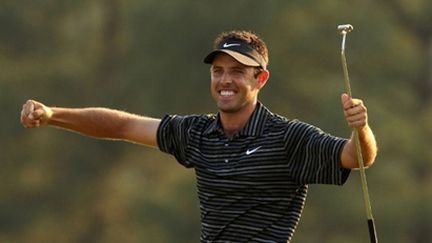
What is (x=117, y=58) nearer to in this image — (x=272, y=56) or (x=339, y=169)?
(x=272, y=56)

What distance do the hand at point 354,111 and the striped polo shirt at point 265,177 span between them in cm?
39

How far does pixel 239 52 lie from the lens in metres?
8.02

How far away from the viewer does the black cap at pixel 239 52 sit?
7989 mm

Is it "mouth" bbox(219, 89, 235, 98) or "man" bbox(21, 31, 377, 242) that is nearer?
"man" bbox(21, 31, 377, 242)

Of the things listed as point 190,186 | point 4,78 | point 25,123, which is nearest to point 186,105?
point 190,186

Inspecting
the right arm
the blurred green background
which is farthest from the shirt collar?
the blurred green background

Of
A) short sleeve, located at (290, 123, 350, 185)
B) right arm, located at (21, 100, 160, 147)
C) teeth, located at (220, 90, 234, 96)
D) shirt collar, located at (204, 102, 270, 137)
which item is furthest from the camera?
right arm, located at (21, 100, 160, 147)

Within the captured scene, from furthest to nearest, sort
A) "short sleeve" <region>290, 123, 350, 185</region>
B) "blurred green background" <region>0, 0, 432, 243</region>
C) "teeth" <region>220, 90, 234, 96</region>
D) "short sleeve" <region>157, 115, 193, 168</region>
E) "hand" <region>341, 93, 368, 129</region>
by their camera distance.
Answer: "blurred green background" <region>0, 0, 432, 243</region> → "short sleeve" <region>157, 115, 193, 168</region> → "teeth" <region>220, 90, 234, 96</region> → "short sleeve" <region>290, 123, 350, 185</region> → "hand" <region>341, 93, 368, 129</region>

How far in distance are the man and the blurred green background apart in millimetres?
14264

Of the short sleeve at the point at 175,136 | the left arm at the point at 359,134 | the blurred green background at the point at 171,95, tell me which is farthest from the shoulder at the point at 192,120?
the blurred green background at the point at 171,95

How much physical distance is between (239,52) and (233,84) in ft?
0.59

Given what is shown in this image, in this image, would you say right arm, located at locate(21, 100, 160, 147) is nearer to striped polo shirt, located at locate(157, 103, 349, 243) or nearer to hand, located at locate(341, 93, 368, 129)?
striped polo shirt, located at locate(157, 103, 349, 243)

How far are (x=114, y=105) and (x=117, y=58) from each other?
1199mm

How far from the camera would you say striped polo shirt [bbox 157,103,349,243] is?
7.69 metres
